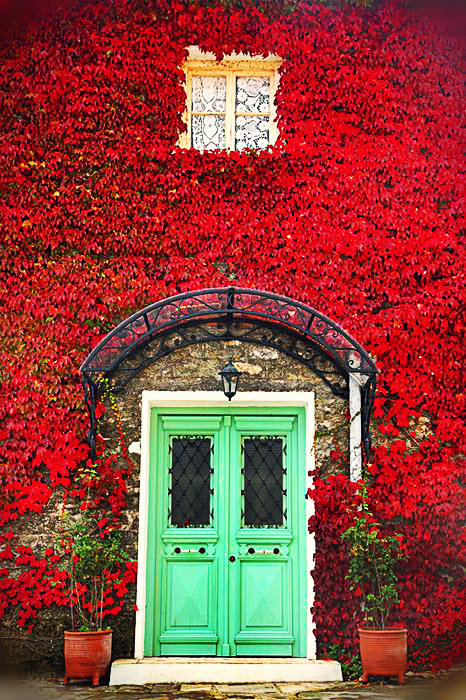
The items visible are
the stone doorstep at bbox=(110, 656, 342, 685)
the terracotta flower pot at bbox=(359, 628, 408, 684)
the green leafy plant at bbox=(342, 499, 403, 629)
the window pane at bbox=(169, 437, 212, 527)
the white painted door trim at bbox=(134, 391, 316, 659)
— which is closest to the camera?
the terracotta flower pot at bbox=(359, 628, 408, 684)

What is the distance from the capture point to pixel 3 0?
758 cm

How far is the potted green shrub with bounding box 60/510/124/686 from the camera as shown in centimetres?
585

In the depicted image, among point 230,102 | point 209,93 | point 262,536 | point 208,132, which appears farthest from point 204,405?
point 209,93

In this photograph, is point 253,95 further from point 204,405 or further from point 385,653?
point 385,653

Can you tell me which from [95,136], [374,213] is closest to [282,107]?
[374,213]

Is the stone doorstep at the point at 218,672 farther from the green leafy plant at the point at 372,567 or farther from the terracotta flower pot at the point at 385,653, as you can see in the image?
the green leafy plant at the point at 372,567

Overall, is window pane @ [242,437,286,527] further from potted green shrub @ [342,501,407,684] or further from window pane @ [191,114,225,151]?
window pane @ [191,114,225,151]

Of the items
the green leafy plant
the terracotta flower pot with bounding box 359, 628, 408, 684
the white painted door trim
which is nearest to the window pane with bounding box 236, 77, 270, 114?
the white painted door trim

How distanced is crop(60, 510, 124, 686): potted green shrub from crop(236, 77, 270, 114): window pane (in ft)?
14.2

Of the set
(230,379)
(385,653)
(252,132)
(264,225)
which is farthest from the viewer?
(252,132)

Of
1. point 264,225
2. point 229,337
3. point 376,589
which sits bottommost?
point 376,589

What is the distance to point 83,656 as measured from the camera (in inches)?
230

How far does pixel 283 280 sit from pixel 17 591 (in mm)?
3647

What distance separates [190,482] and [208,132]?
11.6ft
